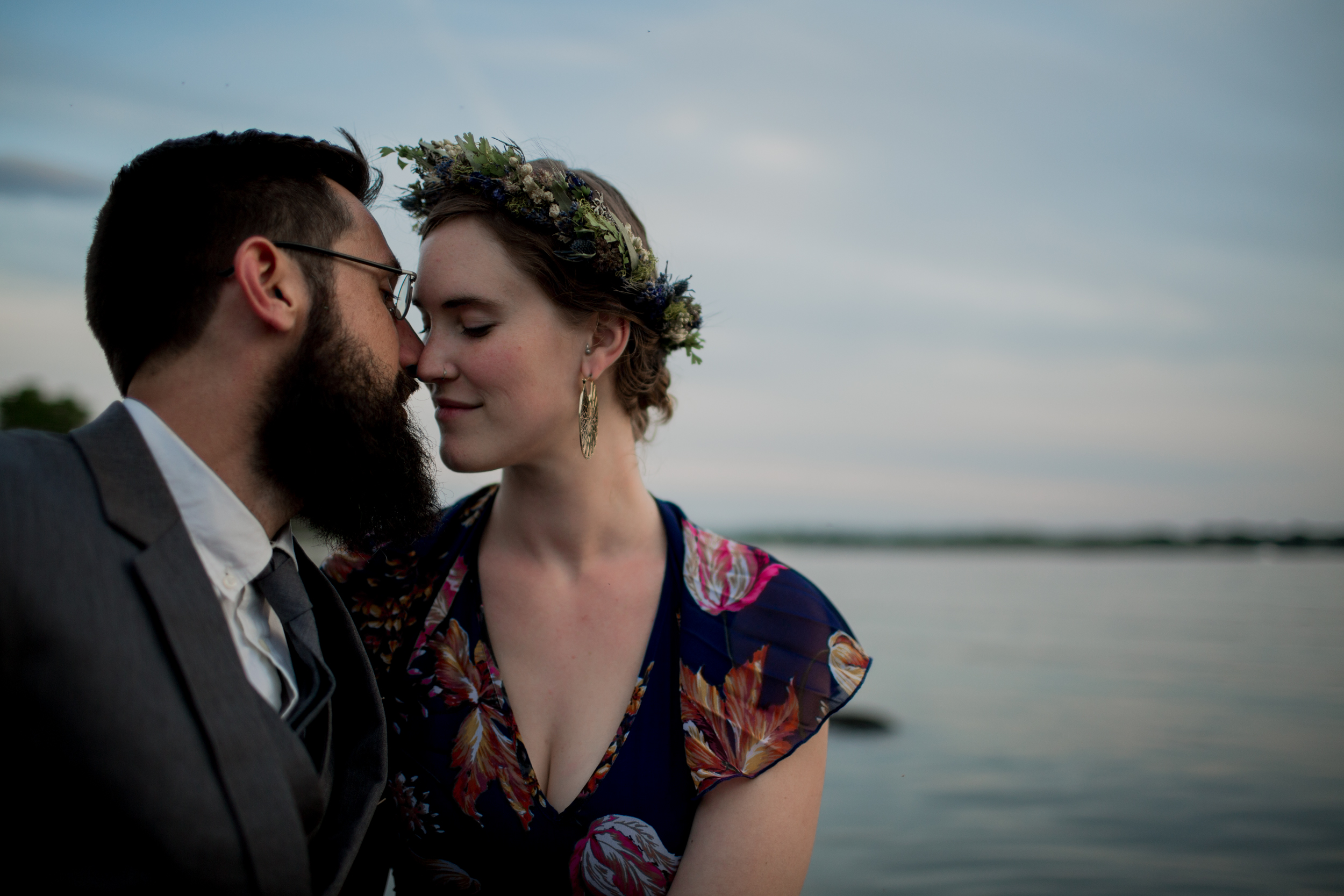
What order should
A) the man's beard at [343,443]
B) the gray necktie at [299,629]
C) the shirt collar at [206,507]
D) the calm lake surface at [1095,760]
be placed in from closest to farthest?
the shirt collar at [206,507]
the gray necktie at [299,629]
the man's beard at [343,443]
the calm lake surface at [1095,760]

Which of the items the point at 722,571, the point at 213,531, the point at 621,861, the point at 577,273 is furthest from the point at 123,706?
the point at 722,571

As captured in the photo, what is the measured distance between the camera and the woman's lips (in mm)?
2684

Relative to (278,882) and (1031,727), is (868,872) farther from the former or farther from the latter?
(278,882)

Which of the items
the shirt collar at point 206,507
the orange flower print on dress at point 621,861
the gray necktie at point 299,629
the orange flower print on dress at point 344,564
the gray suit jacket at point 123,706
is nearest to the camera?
the gray suit jacket at point 123,706

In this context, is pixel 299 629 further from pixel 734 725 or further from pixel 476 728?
pixel 734 725

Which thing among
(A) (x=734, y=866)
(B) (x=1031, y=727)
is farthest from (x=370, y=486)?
(B) (x=1031, y=727)

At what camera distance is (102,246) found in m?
2.17

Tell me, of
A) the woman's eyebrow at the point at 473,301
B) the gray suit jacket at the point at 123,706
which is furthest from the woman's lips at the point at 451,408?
the gray suit jacket at the point at 123,706

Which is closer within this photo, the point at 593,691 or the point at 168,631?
the point at 168,631

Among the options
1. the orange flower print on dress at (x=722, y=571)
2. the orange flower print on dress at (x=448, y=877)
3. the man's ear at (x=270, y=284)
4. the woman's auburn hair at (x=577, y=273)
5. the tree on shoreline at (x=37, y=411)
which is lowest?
the orange flower print on dress at (x=448, y=877)

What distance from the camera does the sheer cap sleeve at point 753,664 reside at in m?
2.57

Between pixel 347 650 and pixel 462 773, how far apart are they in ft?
1.90

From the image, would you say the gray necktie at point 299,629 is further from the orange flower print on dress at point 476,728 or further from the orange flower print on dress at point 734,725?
the orange flower print on dress at point 734,725

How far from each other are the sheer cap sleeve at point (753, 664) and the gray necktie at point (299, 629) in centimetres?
105
